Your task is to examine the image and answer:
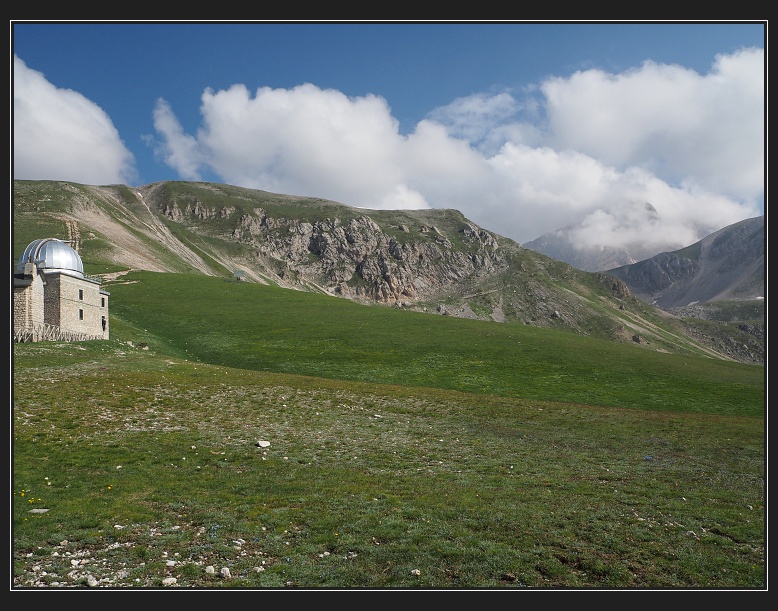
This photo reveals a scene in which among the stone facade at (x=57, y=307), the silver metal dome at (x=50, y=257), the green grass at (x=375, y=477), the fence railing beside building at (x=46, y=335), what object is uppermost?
the silver metal dome at (x=50, y=257)

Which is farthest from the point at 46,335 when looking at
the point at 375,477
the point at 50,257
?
the point at 375,477

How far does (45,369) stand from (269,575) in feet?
127

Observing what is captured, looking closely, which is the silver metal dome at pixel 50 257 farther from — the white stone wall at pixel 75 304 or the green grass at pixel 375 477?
the green grass at pixel 375 477

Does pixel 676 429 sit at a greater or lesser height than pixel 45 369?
lesser

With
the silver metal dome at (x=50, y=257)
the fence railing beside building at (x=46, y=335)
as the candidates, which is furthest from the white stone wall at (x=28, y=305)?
the silver metal dome at (x=50, y=257)

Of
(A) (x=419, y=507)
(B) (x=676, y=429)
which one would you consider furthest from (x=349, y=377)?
(A) (x=419, y=507)

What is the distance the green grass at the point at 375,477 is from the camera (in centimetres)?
1295

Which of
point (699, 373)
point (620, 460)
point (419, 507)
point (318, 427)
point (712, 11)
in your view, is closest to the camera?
point (712, 11)

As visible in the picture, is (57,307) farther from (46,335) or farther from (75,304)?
(46,335)

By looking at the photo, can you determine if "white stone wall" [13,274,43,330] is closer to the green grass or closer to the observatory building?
the observatory building

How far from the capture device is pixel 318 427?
3134cm

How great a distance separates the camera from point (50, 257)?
195ft

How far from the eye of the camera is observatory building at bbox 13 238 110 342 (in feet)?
180

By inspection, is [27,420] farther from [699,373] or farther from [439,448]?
[699,373]
